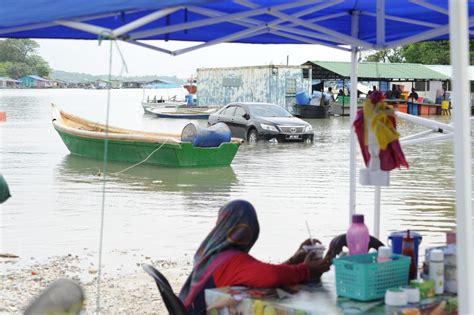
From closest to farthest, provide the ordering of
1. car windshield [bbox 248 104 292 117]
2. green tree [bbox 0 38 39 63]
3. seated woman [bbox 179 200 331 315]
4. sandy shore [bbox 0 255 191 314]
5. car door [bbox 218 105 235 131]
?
seated woman [bbox 179 200 331 315] < sandy shore [bbox 0 255 191 314] < car windshield [bbox 248 104 292 117] < car door [bbox 218 105 235 131] < green tree [bbox 0 38 39 63]

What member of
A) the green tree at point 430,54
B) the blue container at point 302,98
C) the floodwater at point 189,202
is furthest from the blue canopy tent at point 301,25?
the green tree at point 430,54

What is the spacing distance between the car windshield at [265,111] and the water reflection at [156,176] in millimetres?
7222

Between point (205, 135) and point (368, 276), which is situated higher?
point (205, 135)

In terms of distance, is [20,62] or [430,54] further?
[20,62]

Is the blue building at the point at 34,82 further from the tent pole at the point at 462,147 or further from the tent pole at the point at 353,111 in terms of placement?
the tent pole at the point at 462,147

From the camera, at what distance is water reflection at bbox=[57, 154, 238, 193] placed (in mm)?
15719

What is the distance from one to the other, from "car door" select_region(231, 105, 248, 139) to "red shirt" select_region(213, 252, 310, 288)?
21814 mm

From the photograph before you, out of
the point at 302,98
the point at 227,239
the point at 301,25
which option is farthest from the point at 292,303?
the point at 302,98

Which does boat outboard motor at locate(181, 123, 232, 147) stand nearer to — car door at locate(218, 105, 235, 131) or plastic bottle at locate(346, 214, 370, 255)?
car door at locate(218, 105, 235, 131)

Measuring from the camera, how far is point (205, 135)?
18188 millimetres

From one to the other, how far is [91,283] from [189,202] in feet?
18.7

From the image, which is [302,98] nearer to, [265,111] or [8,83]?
[265,111]

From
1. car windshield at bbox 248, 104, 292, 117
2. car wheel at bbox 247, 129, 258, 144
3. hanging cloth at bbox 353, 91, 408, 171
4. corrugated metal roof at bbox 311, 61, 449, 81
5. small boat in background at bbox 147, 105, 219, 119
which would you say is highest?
corrugated metal roof at bbox 311, 61, 449, 81

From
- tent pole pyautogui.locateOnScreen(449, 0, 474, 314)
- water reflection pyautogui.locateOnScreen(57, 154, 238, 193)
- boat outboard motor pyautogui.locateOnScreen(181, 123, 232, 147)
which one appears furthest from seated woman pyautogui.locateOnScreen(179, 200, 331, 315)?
boat outboard motor pyautogui.locateOnScreen(181, 123, 232, 147)
